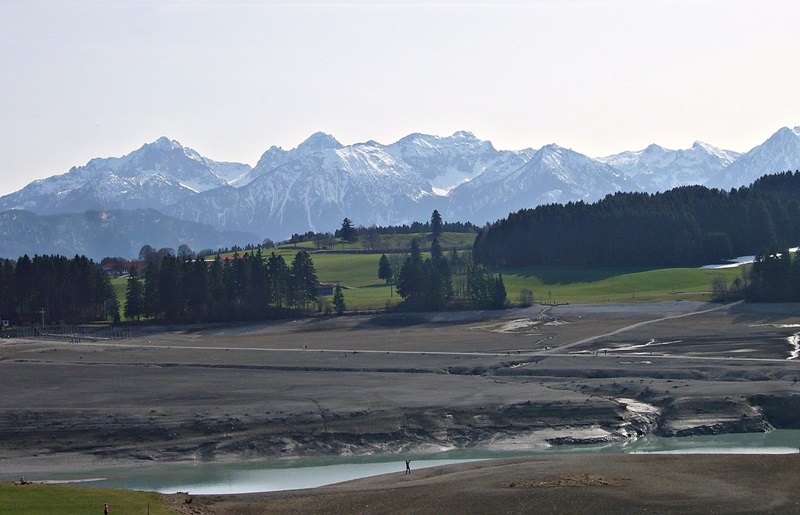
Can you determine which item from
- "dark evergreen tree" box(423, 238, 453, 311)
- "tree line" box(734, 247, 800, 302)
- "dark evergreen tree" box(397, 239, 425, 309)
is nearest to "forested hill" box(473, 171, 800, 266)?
"tree line" box(734, 247, 800, 302)

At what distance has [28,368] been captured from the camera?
280 feet

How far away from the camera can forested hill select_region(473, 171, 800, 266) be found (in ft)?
536

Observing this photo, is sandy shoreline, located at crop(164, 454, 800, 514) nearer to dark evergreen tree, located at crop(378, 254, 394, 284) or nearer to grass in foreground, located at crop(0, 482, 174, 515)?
grass in foreground, located at crop(0, 482, 174, 515)

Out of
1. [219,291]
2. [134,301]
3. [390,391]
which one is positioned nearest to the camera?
[390,391]

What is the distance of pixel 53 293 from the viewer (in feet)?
432

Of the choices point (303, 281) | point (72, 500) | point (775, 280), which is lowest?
point (72, 500)

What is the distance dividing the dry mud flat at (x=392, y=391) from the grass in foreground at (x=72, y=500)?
488 inches

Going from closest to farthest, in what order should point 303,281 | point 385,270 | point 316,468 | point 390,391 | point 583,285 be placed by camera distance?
point 316,468, point 390,391, point 303,281, point 583,285, point 385,270

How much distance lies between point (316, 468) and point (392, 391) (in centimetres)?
1525

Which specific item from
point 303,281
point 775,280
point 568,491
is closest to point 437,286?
point 303,281

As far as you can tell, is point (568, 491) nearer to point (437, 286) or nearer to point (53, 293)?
point (437, 286)

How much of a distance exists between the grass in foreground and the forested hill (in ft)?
420

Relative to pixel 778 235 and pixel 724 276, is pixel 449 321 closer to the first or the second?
pixel 724 276

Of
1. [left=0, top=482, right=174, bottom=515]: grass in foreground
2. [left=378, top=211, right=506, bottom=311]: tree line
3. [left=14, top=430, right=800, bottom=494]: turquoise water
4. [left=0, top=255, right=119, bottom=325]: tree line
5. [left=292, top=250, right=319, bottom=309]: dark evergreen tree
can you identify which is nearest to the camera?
[left=0, top=482, right=174, bottom=515]: grass in foreground
